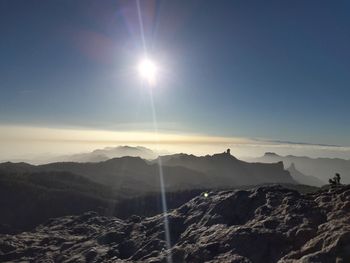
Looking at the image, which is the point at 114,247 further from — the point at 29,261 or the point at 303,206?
the point at 303,206

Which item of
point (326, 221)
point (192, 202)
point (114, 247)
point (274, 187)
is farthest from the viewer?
point (192, 202)

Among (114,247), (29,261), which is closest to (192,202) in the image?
(114,247)

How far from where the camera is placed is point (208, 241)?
2921 inches

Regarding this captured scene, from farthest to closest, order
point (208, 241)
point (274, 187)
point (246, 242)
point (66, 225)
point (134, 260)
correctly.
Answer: point (66, 225)
point (274, 187)
point (134, 260)
point (208, 241)
point (246, 242)

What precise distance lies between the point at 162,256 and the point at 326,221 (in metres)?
35.7

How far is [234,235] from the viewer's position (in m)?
68.6

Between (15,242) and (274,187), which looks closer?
(274,187)

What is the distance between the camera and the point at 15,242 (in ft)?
470

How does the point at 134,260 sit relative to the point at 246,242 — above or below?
below

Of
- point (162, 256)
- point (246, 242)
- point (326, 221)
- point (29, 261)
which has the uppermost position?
point (326, 221)

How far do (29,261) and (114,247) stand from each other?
34260 millimetres

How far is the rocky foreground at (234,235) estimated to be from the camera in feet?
177

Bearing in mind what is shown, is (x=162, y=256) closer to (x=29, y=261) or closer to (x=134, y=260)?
(x=134, y=260)

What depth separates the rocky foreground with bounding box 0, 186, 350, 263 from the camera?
54066 mm
